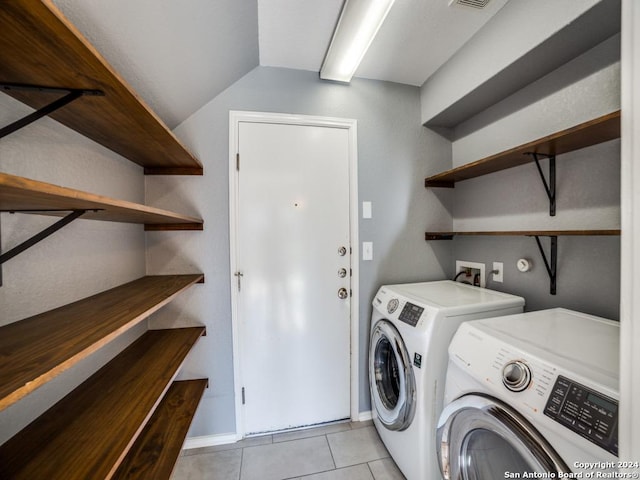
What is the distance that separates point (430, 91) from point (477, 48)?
1.33ft

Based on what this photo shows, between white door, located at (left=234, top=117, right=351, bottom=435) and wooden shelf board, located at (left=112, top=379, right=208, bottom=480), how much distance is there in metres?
0.36

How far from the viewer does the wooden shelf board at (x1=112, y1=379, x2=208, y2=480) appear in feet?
3.30

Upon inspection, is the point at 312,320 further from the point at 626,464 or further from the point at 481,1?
the point at 481,1

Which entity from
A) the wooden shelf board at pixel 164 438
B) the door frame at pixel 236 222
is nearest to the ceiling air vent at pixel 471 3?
the door frame at pixel 236 222

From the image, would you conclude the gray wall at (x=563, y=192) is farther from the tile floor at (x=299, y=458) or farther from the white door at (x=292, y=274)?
the tile floor at (x=299, y=458)

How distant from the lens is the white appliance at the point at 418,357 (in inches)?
46.9

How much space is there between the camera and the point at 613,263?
1.11 metres

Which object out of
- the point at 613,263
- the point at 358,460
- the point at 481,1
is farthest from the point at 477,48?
the point at 358,460

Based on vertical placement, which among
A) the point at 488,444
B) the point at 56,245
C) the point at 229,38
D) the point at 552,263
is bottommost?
the point at 488,444

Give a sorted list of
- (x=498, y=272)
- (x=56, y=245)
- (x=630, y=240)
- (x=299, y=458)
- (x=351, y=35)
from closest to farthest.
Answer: (x=630, y=240) → (x=56, y=245) → (x=351, y=35) → (x=299, y=458) → (x=498, y=272)

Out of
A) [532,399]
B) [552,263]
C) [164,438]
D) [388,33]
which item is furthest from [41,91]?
[552,263]

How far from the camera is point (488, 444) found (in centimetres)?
91

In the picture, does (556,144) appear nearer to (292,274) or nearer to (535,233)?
(535,233)

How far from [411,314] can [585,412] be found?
2.33ft
